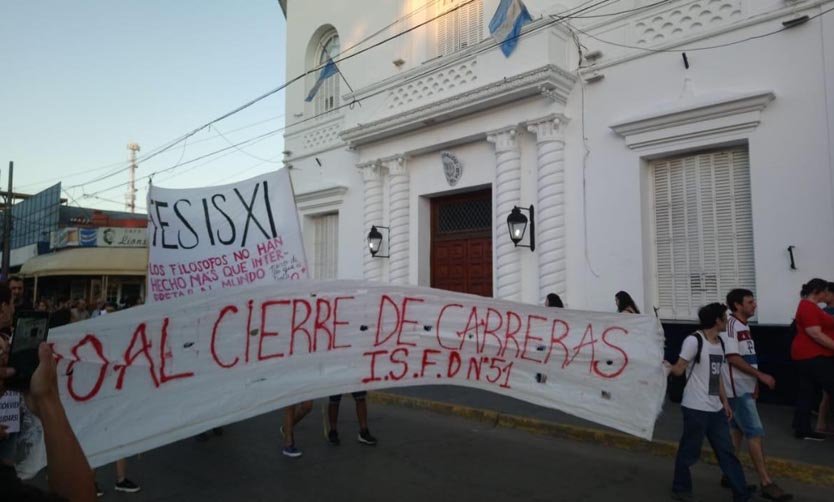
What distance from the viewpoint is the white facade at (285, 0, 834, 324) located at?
8391 millimetres

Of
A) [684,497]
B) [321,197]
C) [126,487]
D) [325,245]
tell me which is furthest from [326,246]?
[684,497]

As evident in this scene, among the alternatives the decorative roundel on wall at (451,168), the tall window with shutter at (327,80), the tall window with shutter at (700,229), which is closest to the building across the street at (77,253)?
the tall window with shutter at (327,80)

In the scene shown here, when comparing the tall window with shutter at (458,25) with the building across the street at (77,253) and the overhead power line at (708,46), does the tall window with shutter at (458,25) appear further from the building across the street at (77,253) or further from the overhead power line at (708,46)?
the building across the street at (77,253)

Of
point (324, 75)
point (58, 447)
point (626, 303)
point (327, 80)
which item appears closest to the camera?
point (58, 447)

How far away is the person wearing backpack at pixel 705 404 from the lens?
16.2 feet

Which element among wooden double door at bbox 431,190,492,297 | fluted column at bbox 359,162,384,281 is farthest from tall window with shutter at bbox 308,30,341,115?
wooden double door at bbox 431,190,492,297

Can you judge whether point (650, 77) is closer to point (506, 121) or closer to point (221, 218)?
point (506, 121)

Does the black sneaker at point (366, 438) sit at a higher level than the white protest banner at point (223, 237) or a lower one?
lower

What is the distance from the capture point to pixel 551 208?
10680 millimetres

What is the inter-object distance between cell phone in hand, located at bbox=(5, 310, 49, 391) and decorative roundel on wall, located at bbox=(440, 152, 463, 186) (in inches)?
398

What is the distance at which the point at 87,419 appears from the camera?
3.56 meters

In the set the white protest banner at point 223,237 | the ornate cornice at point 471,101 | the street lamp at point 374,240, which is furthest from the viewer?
the street lamp at point 374,240

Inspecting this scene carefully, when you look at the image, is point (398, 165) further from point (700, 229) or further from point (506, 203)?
point (700, 229)

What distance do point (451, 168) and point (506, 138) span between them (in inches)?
61.4
